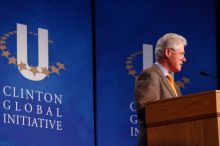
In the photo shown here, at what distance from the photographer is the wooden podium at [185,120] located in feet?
12.5

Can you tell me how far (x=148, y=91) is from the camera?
4234mm

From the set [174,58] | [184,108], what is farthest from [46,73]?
[184,108]

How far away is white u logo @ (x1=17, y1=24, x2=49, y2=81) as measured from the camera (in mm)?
5910

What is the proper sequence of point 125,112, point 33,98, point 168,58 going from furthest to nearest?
point 125,112 < point 33,98 < point 168,58

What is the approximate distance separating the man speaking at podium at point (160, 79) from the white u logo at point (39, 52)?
169 cm

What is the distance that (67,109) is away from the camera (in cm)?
612

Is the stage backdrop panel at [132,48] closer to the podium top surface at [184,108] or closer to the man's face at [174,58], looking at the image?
the man's face at [174,58]

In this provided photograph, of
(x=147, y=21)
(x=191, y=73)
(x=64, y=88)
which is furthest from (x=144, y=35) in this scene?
(x=64, y=88)

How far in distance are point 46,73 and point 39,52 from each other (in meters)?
0.19

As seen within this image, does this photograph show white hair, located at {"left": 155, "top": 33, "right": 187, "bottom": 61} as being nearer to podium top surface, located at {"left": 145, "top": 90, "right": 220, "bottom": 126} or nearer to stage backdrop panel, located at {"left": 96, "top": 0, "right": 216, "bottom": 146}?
podium top surface, located at {"left": 145, "top": 90, "right": 220, "bottom": 126}

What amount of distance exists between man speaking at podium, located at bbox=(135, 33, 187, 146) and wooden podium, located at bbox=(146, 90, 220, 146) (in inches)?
4.0

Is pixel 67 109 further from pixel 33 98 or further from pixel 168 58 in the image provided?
pixel 168 58

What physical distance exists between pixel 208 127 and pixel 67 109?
247 centimetres

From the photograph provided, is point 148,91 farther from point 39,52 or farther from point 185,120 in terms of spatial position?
point 39,52
